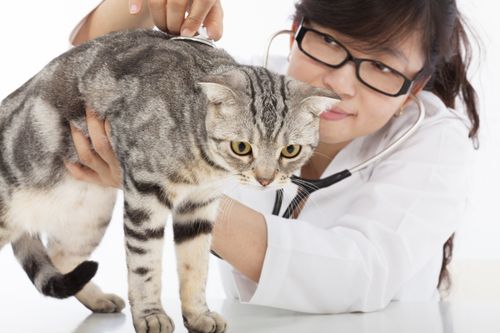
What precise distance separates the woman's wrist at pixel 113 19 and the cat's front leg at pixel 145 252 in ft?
1.59

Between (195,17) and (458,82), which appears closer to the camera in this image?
(195,17)

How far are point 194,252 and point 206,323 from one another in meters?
0.13

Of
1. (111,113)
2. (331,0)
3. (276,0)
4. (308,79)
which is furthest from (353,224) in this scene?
(276,0)

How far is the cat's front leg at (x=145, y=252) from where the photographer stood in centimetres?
115

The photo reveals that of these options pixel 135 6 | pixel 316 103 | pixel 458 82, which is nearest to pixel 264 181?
pixel 316 103

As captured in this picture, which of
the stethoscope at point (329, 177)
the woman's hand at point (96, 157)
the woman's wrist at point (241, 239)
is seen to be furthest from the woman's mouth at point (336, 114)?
the woman's hand at point (96, 157)

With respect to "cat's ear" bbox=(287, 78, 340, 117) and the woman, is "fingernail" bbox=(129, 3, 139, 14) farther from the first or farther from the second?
"cat's ear" bbox=(287, 78, 340, 117)

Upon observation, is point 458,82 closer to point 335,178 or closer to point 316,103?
point 335,178

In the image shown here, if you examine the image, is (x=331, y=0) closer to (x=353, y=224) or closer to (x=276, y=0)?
(x=353, y=224)

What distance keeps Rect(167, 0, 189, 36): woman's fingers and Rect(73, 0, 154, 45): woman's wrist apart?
5.6 inches

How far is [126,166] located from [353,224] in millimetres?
554

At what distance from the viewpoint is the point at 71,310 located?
1459 millimetres

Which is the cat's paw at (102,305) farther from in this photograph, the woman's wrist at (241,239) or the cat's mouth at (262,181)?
the cat's mouth at (262,181)

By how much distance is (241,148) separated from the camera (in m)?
1.14
